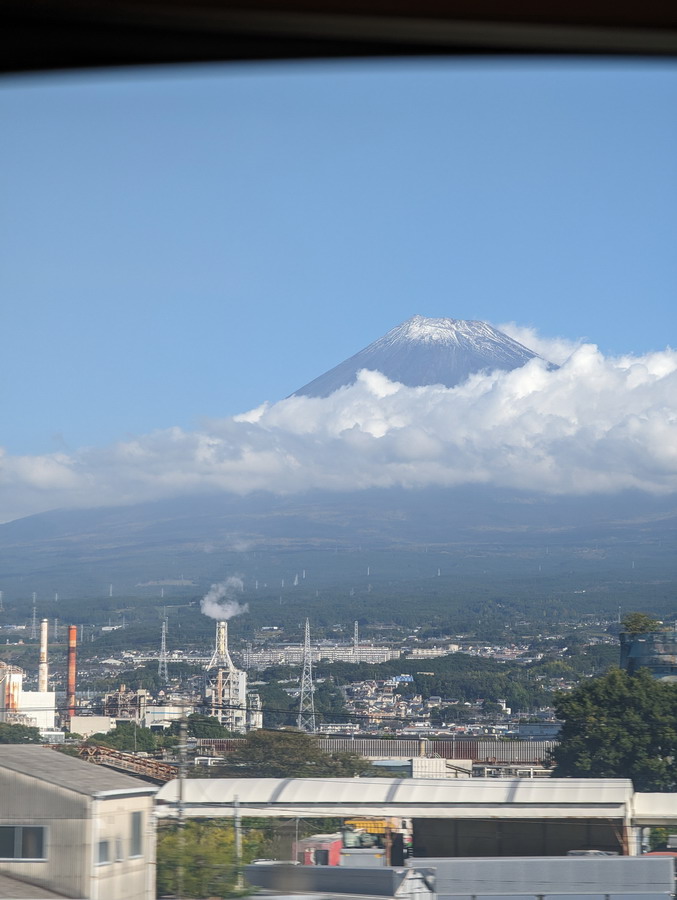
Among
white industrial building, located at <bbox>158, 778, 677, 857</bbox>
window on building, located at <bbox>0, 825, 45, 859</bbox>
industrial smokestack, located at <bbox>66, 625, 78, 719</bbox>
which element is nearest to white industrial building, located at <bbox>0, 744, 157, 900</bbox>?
window on building, located at <bbox>0, 825, 45, 859</bbox>

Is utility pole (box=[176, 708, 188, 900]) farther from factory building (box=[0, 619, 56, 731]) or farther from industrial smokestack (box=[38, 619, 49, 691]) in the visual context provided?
industrial smokestack (box=[38, 619, 49, 691])

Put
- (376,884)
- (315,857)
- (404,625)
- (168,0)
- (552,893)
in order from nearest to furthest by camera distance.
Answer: (168,0)
(376,884)
(552,893)
(315,857)
(404,625)

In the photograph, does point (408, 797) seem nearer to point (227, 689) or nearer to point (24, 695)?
point (227, 689)

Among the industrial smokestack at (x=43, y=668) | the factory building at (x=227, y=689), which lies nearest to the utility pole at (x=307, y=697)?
the factory building at (x=227, y=689)

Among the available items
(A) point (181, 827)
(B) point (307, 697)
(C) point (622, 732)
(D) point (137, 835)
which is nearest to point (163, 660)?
(B) point (307, 697)

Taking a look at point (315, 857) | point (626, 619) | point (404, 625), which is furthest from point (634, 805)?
point (404, 625)

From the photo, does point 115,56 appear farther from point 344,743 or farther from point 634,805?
point 344,743
